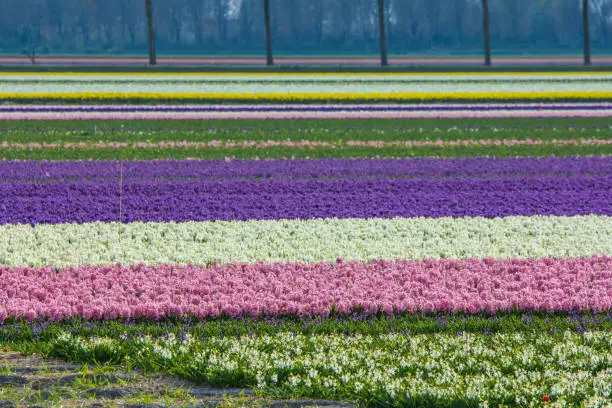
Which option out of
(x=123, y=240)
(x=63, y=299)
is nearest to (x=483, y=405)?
(x=63, y=299)

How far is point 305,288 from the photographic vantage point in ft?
33.1

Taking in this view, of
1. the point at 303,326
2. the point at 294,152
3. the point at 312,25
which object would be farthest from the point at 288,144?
the point at 312,25

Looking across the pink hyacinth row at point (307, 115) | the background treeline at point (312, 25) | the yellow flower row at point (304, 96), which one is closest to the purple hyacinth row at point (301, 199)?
the pink hyacinth row at point (307, 115)

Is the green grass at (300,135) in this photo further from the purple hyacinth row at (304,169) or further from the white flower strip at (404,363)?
the white flower strip at (404,363)

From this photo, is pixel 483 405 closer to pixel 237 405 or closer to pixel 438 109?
pixel 237 405

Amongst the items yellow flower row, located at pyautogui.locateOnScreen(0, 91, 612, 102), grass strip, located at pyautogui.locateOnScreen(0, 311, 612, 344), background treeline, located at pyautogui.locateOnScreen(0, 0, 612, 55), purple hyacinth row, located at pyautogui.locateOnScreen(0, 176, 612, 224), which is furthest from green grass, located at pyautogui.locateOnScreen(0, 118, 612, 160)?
background treeline, located at pyautogui.locateOnScreen(0, 0, 612, 55)

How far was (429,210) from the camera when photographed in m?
15.2

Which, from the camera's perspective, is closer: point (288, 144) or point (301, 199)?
point (301, 199)

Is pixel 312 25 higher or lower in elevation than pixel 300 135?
higher

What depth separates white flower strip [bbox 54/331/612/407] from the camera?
7.26 meters

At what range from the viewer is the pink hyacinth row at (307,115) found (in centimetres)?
3064

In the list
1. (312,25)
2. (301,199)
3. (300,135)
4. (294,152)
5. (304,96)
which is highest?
(312,25)

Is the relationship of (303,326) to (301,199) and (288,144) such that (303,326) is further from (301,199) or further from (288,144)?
(288,144)

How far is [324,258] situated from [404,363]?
4.00 m
